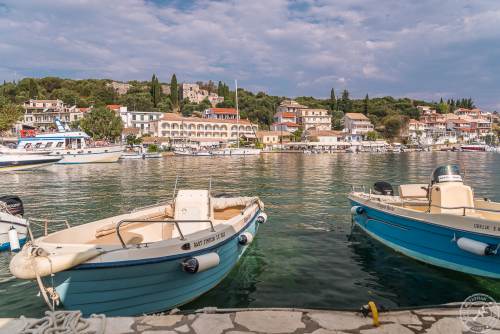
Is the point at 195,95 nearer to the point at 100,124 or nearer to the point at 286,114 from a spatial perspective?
the point at 286,114

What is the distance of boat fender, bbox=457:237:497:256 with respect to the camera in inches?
329

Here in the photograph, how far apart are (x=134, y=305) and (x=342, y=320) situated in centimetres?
383

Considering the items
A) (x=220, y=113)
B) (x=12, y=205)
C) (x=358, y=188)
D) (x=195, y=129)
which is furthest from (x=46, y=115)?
(x=12, y=205)

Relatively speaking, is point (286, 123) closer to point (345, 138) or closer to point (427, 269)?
point (345, 138)

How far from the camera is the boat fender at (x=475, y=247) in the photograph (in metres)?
8.37

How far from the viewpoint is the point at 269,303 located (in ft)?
27.3

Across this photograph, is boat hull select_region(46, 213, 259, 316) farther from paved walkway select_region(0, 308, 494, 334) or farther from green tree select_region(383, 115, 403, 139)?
green tree select_region(383, 115, 403, 139)

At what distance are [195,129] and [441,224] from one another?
333 ft

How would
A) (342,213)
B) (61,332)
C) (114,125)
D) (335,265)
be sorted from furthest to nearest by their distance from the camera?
(114,125), (342,213), (335,265), (61,332)

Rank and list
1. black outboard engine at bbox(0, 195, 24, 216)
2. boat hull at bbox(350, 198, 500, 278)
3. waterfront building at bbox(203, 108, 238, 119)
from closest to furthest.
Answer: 1. boat hull at bbox(350, 198, 500, 278)
2. black outboard engine at bbox(0, 195, 24, 216)
3. waterfront building at bbox(203, 108, 238, 119)

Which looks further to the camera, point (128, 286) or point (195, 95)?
point (195, 95)

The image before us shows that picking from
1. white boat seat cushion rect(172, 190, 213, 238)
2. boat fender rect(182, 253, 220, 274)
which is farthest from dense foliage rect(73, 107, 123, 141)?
boat fender rect(182, 253, 220, 274)

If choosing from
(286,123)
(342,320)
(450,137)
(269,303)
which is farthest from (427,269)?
(450,137)

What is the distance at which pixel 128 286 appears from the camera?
6.72 m
